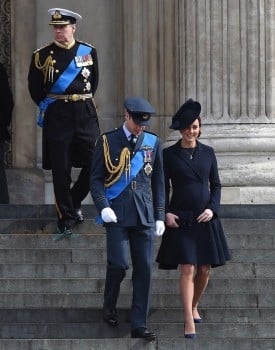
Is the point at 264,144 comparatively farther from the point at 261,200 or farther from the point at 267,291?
the point at 267,291

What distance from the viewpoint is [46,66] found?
49.4ft

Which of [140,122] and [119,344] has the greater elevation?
[140,122]

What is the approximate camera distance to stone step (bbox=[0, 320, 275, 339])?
12.7 m

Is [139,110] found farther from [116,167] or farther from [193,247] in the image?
[193,247]

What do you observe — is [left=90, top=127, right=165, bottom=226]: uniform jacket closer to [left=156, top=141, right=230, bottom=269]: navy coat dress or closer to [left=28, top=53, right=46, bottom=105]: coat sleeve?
[left=156, top=141, right=230, bottom=269]: navy coat dress

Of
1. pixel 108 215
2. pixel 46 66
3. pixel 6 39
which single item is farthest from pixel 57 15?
pixel 6 39

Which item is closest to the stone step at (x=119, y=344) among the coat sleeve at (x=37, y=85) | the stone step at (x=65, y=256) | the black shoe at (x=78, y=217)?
the stone step at (x=65, y=256)

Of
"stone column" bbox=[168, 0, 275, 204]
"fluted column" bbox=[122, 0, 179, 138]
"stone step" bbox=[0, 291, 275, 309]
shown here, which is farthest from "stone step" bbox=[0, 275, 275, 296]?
"fluted column" bbox=[122, 0, 179, 138]

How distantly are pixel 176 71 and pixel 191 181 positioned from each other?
211 inches

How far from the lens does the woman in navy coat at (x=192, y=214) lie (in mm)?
12875

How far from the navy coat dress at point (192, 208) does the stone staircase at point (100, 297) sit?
1.43 ft

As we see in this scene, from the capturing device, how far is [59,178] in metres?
14.9

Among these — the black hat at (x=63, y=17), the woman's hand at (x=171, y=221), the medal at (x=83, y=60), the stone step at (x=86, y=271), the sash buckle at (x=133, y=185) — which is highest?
the black hat at (x=63, y=17)

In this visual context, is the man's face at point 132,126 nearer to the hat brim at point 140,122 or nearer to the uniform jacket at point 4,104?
the hat brim at point 140,122
